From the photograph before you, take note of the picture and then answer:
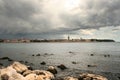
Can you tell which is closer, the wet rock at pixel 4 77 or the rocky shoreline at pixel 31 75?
the wet rock at pixel 4 77

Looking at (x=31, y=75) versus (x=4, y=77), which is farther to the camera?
(x=31, y=75)

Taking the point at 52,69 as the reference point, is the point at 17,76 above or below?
above

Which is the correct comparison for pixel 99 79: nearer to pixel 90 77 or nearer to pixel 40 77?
pixel 90 77

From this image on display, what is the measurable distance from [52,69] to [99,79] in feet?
51.7

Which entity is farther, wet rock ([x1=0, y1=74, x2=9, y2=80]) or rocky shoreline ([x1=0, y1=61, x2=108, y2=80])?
rocky shoreline ([x1=0, y1=61, x2=108, y2=80])

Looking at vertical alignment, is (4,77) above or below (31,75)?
above

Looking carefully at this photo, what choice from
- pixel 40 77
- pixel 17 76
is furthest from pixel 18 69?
pixel 17 76

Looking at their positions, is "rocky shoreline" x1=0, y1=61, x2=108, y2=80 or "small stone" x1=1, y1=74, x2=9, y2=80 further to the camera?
"rocky shoreline" x1=0, y1=61, x2=108, y2=80

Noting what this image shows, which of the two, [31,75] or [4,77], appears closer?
[4,77]

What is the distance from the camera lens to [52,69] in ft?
157

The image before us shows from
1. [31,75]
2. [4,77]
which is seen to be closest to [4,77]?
[4,77]

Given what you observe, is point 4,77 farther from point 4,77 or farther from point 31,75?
point 31,75

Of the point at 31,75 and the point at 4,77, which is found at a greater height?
the point at 4,77

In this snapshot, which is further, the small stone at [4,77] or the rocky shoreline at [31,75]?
the rocky shoreline at [31,75]
